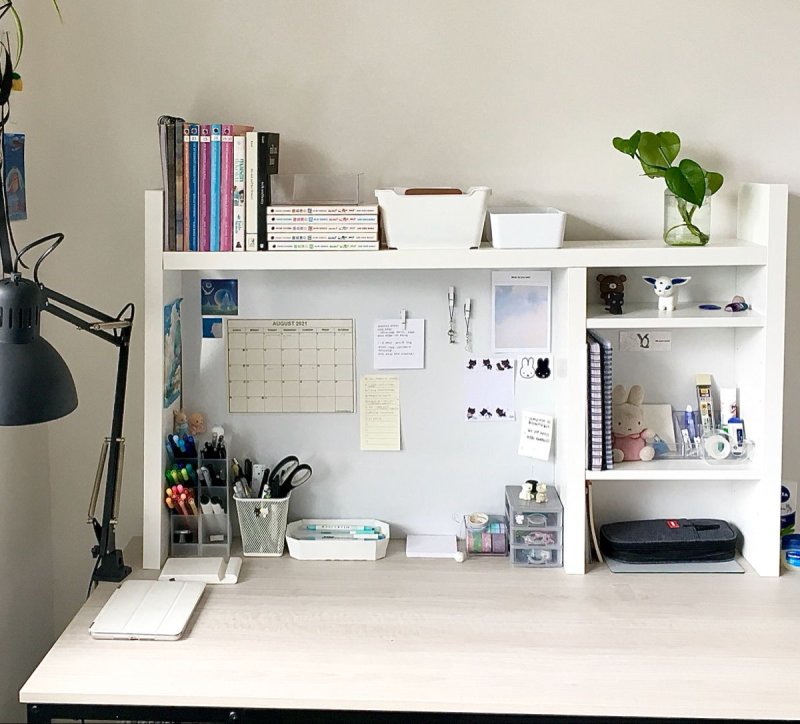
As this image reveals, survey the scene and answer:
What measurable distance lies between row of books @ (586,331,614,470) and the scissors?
1.99 ft

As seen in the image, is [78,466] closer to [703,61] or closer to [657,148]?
[657,148]

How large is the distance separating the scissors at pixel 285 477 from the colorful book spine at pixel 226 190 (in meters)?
0.49

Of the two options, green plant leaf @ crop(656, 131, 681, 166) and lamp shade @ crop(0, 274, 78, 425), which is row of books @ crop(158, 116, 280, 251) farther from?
green plant leaf @ crop(656, 131, 681, 166)

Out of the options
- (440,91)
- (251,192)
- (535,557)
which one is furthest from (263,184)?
(535,557)

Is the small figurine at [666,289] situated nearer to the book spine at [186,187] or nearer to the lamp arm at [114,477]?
the book spine at [186,187]

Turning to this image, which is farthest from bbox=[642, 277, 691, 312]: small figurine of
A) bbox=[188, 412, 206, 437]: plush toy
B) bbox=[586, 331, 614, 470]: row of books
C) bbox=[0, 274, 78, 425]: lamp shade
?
bbox=[0, 274, 78, 425]: lamp shade

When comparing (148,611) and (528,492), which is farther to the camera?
(528,492)

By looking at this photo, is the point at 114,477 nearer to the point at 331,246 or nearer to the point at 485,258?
the point at 331,246

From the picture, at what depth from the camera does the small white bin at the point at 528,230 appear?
2016mm

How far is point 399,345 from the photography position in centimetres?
227

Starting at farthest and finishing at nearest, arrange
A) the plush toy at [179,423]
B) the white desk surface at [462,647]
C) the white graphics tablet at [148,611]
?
1. the plush toy at [179,423]
2. the white graphics tablet at [148,611]
3. the white desk surface at [462,647]

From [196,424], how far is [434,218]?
0.69 m

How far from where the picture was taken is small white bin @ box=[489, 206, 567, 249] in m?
2.02

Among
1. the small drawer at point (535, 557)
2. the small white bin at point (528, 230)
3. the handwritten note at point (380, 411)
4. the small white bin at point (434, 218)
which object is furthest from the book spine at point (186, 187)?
the small drawer at point (535, 557)
